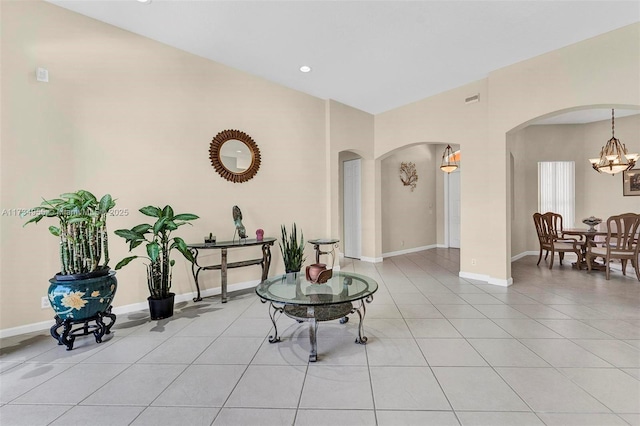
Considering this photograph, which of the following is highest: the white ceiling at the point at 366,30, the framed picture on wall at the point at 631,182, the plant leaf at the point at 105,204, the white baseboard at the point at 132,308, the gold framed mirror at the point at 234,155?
the white ceiling at the point at 366,30

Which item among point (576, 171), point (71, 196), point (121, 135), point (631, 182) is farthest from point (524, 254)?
point (71, 196)

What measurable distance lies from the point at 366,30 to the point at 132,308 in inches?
173

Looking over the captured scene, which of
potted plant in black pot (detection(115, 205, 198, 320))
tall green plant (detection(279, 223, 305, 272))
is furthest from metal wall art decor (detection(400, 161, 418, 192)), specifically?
potted plant in black pot (detection(115, 205, 198, 320))

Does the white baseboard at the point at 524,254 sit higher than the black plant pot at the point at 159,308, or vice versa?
the black plant pot at the point at 159,308

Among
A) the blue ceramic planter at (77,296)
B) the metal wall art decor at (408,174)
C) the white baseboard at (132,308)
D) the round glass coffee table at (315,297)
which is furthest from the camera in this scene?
the metal wall art decor at (408,174)

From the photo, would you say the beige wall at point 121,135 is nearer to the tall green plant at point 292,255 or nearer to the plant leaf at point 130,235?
the tall green plant at point 292,255

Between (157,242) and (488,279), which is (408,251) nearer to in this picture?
(488,279)

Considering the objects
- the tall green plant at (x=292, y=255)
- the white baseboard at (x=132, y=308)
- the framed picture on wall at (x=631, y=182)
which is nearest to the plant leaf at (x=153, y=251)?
the white baseboard at (x=132, y=308)

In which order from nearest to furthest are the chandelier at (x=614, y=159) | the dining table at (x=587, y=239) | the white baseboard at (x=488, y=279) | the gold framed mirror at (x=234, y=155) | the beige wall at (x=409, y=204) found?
the gold framed mirror at (x=234, y=155)
the white baseboard at (x=488, y=279)
the dining table at (x=587, y=239)
the chandelier at (x=614, y=159)
the beige wall at (x=409, y=204)

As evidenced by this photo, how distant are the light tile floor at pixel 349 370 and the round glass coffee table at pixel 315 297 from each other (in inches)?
10.3

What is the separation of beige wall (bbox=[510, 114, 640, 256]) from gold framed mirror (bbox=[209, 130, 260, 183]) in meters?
6.02

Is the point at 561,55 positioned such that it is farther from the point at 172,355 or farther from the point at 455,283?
the point at 172,355

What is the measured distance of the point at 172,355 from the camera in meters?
2.40

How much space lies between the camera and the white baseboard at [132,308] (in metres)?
2.80
